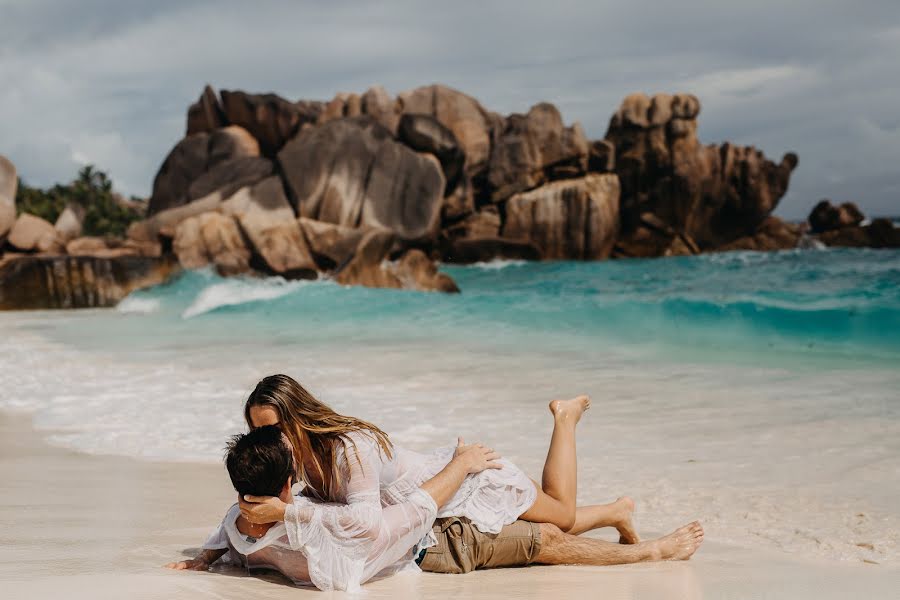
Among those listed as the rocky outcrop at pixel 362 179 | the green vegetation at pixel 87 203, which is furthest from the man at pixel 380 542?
the green vegetation at pixel 87 203

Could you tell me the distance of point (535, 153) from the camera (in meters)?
44.5

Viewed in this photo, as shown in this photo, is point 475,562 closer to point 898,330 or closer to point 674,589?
point 674,589

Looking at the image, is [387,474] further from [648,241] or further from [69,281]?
[648,241]

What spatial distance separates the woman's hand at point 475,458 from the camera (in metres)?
3.80

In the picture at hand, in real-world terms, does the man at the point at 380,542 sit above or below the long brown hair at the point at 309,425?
below

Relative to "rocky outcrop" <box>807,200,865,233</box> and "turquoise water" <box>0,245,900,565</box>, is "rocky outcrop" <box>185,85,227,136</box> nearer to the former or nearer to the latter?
"turquoise water" <box>0,245,900,565</box>

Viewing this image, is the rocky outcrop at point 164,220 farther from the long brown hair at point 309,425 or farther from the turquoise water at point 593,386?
the long brown hair at point 309,425

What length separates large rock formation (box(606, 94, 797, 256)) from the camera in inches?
1935

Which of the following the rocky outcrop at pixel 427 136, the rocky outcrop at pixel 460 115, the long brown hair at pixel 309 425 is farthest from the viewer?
the rocky outcrop at pixel 460 115

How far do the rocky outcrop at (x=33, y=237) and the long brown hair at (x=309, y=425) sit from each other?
85.4 feet

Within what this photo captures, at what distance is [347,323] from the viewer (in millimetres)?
A: 17031

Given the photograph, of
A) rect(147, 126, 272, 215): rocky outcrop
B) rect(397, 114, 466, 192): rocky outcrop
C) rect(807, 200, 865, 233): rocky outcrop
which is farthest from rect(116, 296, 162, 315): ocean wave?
rect(807, 200, 865, 233): rocky outcrop

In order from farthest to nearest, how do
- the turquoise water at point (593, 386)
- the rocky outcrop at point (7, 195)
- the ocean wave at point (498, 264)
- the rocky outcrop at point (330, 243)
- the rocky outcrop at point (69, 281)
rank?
1. the ocean wave at point (498, 264)
2. the rocky outcrop at point (330, 243)
3. the rocky outcrop at point (7, 195)
4. the rocky outcrop at point (69, 281)
5. the turquoise water at point (593, 386)

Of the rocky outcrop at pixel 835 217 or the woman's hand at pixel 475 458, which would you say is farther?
the rocky outcrop at pixel 835 217
